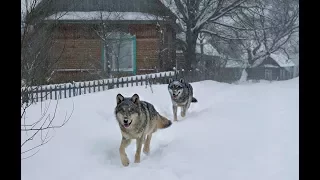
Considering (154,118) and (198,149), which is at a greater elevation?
(154,118)

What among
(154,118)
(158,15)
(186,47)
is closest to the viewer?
(154,118)

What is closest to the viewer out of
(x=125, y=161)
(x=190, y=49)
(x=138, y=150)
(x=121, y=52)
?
(x=125, y=161)

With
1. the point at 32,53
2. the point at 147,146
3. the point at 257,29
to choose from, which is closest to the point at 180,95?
the point at 147,146

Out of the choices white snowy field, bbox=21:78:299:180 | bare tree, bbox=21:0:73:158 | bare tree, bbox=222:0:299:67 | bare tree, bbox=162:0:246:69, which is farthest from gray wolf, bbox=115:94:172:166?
bare tree, bbox=162:0:246:69

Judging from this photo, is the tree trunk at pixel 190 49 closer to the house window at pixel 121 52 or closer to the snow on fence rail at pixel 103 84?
the snow on fence rail at pixel 103 84

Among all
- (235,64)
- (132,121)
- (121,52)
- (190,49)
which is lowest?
(132,121)

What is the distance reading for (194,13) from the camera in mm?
7863

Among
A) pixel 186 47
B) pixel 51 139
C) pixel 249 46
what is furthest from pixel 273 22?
pixel 51 139

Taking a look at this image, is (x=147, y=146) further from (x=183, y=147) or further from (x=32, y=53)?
(x=32, y=53)

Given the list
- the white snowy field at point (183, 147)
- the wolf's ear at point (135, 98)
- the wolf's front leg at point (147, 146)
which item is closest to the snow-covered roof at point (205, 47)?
the white snowy field at point (183, 147)

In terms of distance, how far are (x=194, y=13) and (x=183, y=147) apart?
17.4 ft
